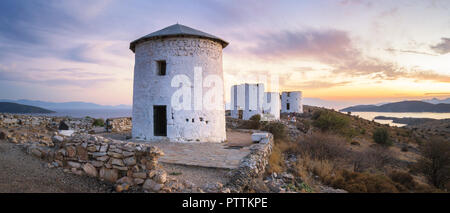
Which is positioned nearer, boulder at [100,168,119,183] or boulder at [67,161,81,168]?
boulder at [100,168,119,183]

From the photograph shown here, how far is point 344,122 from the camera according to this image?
854 inches

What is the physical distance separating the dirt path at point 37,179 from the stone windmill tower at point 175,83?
576 cm

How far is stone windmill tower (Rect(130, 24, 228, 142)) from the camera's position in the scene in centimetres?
1076

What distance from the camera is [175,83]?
1078cm

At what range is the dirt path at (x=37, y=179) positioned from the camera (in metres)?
4.19

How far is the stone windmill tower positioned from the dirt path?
5.76 metres

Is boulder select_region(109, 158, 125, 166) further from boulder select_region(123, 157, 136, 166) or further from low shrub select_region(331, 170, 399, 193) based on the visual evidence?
low shrub select_region(331, 170, 399, 193)

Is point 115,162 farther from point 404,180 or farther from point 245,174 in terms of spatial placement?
point 404,180

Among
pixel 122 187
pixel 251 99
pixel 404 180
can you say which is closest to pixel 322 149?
pixel 404 180

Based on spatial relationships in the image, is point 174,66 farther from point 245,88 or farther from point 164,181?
point 245,88

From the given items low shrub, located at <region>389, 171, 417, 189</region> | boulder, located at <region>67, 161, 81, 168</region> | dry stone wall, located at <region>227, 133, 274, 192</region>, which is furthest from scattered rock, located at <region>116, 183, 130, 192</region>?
low shrub, located at <region>389, 171, 417, 189</region>

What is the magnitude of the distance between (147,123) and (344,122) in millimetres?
18693

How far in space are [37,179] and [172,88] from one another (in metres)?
6.77
